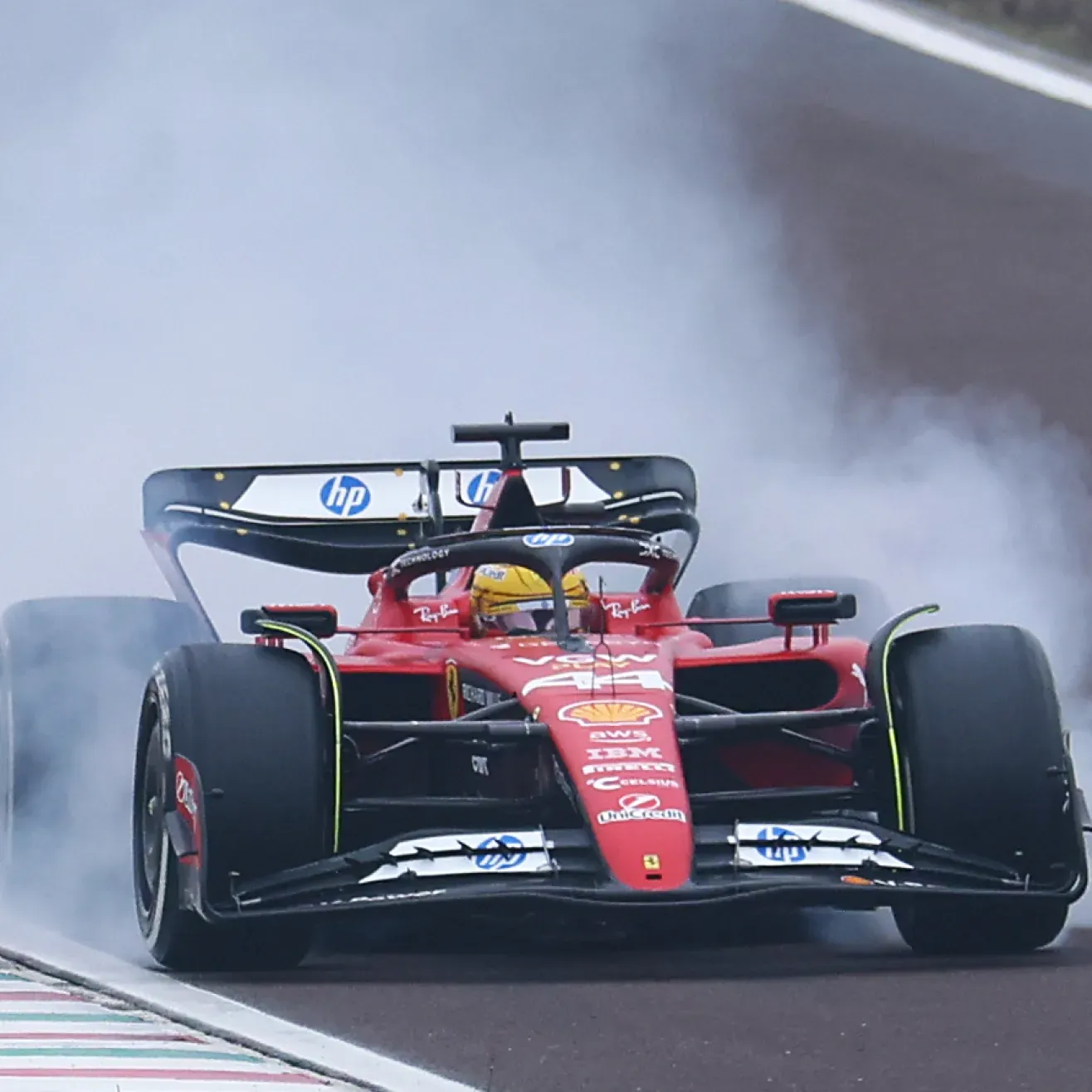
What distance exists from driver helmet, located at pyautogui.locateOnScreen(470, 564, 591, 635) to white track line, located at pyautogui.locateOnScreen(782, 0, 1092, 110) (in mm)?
15586

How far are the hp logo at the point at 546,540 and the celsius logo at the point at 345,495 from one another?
2.40m

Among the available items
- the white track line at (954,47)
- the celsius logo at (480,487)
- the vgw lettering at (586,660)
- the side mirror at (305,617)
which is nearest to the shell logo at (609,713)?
the vgw lettering at (586,660)

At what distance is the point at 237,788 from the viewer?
284 inches

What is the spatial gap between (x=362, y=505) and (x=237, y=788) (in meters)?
3.80

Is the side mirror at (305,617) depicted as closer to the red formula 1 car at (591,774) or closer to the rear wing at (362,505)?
the red formula 1 car at (591,774)

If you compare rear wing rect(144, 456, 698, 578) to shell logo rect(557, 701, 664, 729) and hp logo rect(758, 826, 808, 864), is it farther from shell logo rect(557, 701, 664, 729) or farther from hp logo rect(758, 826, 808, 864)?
hp logo rect(758, 826, 808, 864)

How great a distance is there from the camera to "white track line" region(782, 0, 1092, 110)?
78.5 feet

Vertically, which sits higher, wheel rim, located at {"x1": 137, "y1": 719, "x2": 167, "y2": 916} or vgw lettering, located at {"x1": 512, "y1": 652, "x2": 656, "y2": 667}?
vgw lettering, located at {"x1": 512, "y1": 652, "x2": 656, "y2": 667}

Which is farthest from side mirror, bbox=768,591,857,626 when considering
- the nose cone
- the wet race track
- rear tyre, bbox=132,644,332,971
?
rear tyre, bbox=132,644,332,971

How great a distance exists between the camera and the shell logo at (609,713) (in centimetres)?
750

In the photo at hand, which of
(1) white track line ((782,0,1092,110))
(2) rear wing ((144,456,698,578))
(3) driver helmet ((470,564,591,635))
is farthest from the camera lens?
(1) white track line ((782,0,1092,110))

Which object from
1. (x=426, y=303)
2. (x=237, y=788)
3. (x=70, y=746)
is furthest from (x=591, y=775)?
(x=426, y=303)

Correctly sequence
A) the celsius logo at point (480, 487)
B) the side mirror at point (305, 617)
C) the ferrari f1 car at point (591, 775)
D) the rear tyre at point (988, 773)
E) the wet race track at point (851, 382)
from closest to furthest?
1. the wet race track at point (851, 382)
2. the ferrari f1 car at point (591, 775)
3. the rear tyre at point (988, 773)
4. the side mirror at point (305, 617)
5. the celsius logo at point (480, 487)

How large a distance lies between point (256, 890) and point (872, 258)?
16.2 meters
